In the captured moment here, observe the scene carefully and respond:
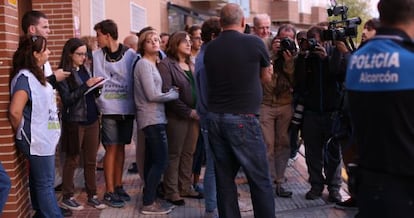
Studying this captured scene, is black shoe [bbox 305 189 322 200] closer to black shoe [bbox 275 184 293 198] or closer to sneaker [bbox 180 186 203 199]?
black shoe [bbox 275 184 293 198]

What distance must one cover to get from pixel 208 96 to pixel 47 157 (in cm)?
141

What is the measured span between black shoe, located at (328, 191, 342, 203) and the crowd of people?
45mm

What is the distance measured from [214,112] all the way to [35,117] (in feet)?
4.74

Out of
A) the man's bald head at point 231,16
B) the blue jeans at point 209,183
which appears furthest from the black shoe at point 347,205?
the man's bald head at point 231,16

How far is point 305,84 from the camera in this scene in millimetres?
6398

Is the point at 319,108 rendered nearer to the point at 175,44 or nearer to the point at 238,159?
the point at 175,44

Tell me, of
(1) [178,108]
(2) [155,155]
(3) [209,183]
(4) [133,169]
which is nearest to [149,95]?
(1) [178,108]

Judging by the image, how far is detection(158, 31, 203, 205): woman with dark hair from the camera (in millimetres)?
6094

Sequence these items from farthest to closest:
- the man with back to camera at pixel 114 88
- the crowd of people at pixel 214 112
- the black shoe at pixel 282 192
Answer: the black shoe at pixel 282 192 → the man with back to camera at pixel 114 88 → the crowd of people at pixel 214 112

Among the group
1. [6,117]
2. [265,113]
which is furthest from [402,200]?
[265,113]

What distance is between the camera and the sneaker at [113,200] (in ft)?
20.3

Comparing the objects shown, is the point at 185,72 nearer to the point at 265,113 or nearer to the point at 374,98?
the point at 265,113

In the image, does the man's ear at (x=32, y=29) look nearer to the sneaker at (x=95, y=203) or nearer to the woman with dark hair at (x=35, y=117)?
the woman with dark hair at (x=35, y=117)

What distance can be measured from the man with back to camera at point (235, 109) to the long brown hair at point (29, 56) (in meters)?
1.36
